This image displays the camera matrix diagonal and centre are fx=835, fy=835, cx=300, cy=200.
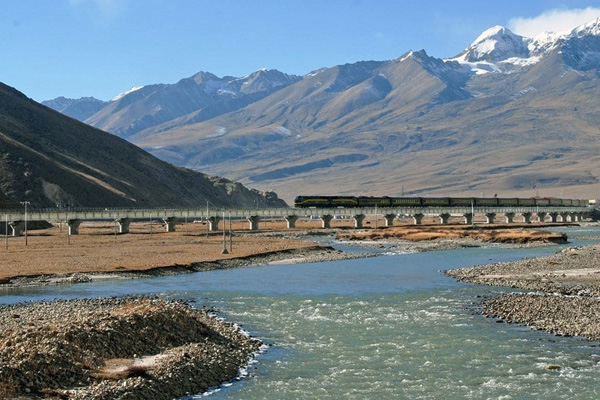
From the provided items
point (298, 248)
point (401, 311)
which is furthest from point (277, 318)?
point (298, 248)

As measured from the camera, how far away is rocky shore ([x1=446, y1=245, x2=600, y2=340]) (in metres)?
42.1

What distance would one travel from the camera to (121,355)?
32.3 metres

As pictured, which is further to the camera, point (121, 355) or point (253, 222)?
point (253, 222)

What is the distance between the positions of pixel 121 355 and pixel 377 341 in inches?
481

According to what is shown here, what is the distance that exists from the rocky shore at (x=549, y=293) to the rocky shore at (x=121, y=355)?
50.0ft

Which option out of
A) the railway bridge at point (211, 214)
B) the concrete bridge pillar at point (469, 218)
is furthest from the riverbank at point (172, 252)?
the concrete bridge pillar at point (469, 218)

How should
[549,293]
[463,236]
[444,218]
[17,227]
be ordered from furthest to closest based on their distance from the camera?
[444,218]
[17,227]
[463,236]
[549,293]

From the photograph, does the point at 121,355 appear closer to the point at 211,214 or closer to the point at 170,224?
the point at 170,224

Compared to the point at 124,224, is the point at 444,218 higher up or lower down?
higher up

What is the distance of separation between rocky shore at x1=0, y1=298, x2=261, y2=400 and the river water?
4.56 ft

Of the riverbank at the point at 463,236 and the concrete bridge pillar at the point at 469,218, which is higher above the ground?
the concrete bridge pillar at the point at 469,218

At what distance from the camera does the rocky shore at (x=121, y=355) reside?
2727 centimetres

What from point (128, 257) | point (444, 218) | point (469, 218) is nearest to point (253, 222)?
point (444, 218)

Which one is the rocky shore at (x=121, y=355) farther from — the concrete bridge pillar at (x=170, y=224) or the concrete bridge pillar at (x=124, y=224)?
the concrete bridge pillar at (x=170, y=224)
